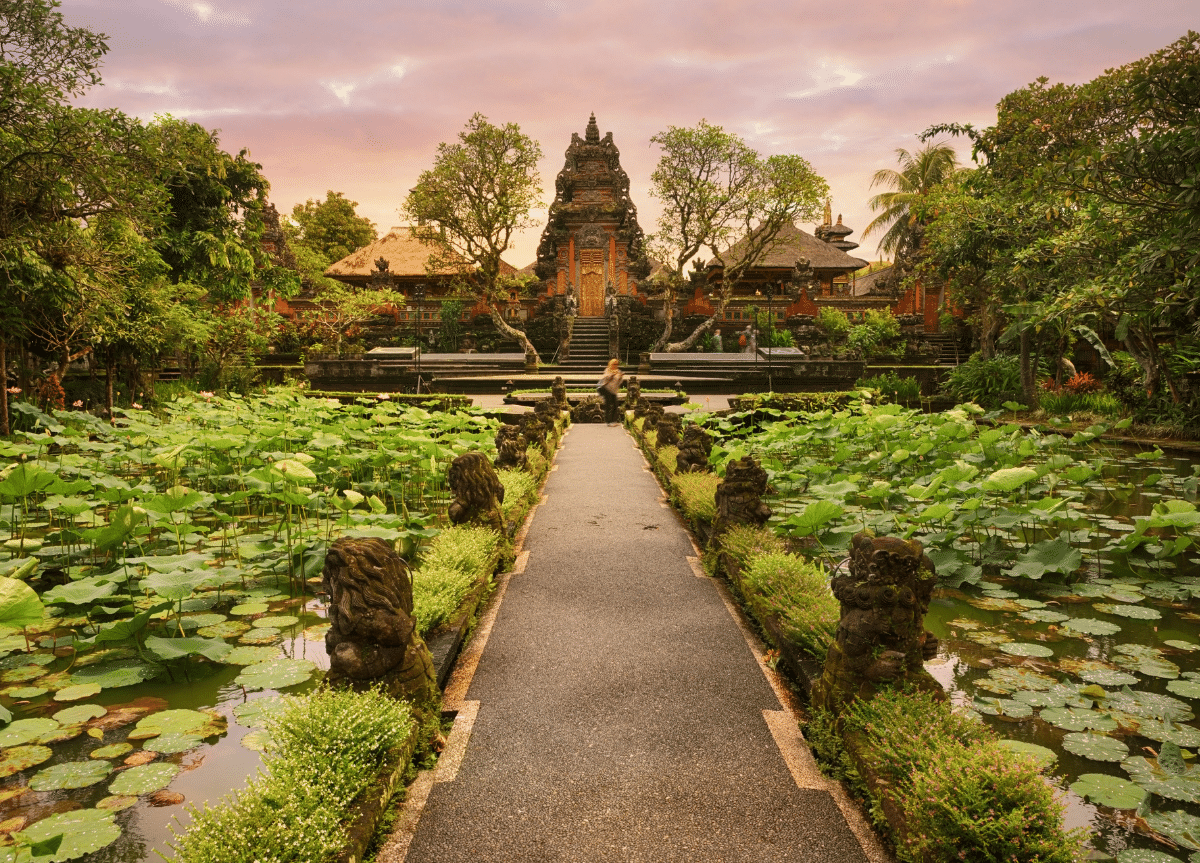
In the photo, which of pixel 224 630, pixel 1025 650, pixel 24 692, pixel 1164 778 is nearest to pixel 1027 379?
pixel 1025 650

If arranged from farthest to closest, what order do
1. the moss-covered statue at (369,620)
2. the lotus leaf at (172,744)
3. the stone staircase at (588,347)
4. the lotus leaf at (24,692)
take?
the stone staircase at (588,347), the lotus leaf at (24,692), the moss-covered statue at (369,620), the lotus leaf at (172,744)

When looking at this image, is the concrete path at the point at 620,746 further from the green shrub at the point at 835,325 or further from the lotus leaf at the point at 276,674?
the green shrub at the point at 835,325

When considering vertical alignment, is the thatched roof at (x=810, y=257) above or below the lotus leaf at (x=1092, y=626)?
above

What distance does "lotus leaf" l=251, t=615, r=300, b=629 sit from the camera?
164 inches

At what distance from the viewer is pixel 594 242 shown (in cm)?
2831

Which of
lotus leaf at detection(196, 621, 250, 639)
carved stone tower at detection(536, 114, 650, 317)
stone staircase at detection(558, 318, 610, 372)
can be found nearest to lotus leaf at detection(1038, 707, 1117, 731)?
lotus leaf at detection(196, 621, 250, 639)

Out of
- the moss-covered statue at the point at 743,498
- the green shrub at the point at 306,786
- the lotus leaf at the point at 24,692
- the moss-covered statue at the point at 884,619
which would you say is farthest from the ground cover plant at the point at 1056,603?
the lotus leaf at the point at 24,692

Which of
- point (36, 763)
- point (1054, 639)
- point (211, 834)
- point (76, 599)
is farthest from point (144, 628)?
point (1054, 639)

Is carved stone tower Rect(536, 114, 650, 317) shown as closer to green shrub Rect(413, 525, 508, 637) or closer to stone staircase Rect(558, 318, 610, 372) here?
stone staircase Rect(558, 318, 610, 372)

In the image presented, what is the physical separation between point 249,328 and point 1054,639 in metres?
20.4

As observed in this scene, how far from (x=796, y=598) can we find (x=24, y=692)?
404cm

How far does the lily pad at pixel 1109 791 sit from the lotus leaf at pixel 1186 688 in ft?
A: 3.43

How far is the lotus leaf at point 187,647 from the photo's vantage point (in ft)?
10.9

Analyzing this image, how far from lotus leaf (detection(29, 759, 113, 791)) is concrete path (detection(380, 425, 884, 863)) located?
125 centimetres
